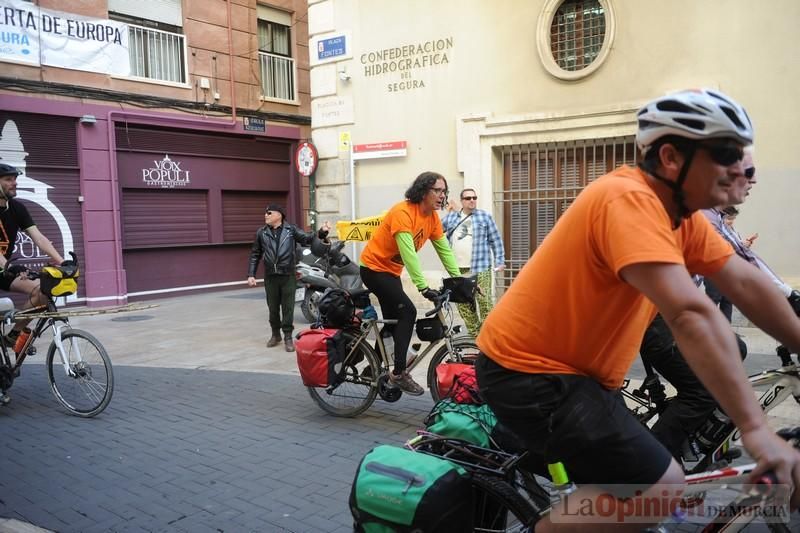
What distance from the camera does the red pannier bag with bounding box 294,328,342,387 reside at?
483 centimetres

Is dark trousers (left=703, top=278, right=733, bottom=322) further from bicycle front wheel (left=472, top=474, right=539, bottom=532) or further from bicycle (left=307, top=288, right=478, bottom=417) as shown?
bicycle front wheel (left=472, top=474, right=539, bottom=532)

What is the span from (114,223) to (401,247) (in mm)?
9895

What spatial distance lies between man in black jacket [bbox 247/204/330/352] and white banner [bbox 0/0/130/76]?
272 inches

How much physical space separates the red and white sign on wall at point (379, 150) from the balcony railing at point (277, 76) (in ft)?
18.7

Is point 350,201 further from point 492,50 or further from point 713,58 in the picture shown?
point 713,58

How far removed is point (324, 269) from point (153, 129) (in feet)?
20.2

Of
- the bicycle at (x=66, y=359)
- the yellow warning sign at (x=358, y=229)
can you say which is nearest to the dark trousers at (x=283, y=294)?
the yellow warning sign at (x=358, y=229)

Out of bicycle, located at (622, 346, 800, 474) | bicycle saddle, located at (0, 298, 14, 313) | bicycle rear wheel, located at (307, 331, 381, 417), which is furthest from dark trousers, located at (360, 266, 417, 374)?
bicycle saddle, located at (0, 298, 14, 313)

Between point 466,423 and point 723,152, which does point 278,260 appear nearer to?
point 466,423

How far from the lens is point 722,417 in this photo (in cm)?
335

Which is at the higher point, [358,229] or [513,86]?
[513,86]

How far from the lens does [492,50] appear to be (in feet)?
32.2

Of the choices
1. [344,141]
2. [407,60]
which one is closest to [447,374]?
[407,60]

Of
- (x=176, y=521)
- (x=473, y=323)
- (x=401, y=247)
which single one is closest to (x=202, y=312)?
(x=473, y=323)
